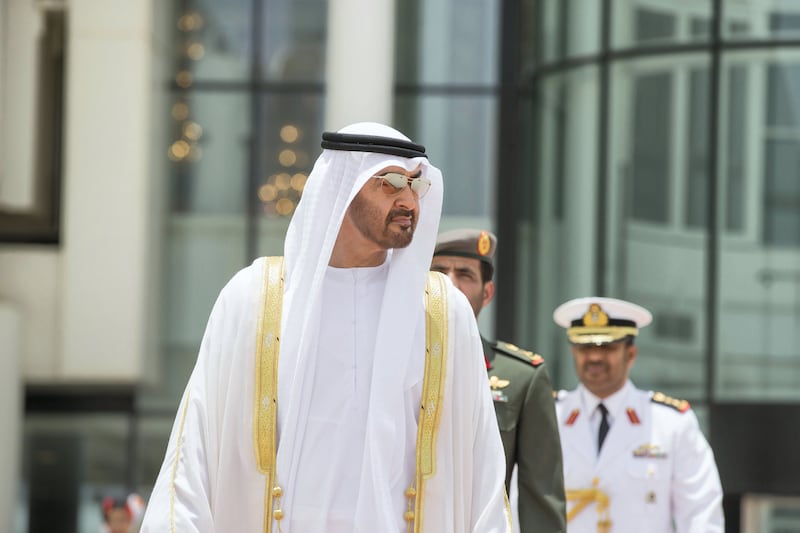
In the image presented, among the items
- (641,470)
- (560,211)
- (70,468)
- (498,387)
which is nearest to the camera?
(498,387)

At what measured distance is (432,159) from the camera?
18.8 meters

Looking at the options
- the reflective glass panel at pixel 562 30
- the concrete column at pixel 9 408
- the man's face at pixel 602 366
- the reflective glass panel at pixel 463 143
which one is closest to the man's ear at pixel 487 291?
the man's face at pixel 602 366

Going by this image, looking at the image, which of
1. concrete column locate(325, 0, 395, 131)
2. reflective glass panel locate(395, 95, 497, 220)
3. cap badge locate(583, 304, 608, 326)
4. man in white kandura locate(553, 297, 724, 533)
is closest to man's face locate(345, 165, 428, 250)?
man in white kandura locate(553, 297, 724, 533)

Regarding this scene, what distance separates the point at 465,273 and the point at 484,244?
16cm

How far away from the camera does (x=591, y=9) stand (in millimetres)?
17234

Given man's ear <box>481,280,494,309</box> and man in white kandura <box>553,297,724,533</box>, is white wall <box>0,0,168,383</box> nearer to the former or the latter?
man in white kandura <box>553,297,724,533</box>

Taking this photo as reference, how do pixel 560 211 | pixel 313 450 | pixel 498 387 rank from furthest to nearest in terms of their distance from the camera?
pixel 560 211, pixel 498 387, pixel 313 450

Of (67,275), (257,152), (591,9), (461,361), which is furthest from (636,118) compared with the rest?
(461,361)

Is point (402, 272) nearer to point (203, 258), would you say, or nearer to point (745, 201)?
point (745, 201)

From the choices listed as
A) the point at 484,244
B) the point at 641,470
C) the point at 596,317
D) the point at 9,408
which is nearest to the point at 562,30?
the point at 9,408

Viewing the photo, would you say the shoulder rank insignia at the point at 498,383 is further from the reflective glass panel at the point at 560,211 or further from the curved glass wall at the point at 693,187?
the reflective glass panel at the point at 560,211

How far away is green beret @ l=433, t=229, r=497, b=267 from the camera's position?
6.99 meters

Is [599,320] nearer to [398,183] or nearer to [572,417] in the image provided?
[572,417]

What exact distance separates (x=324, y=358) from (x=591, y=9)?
42.3 feet
